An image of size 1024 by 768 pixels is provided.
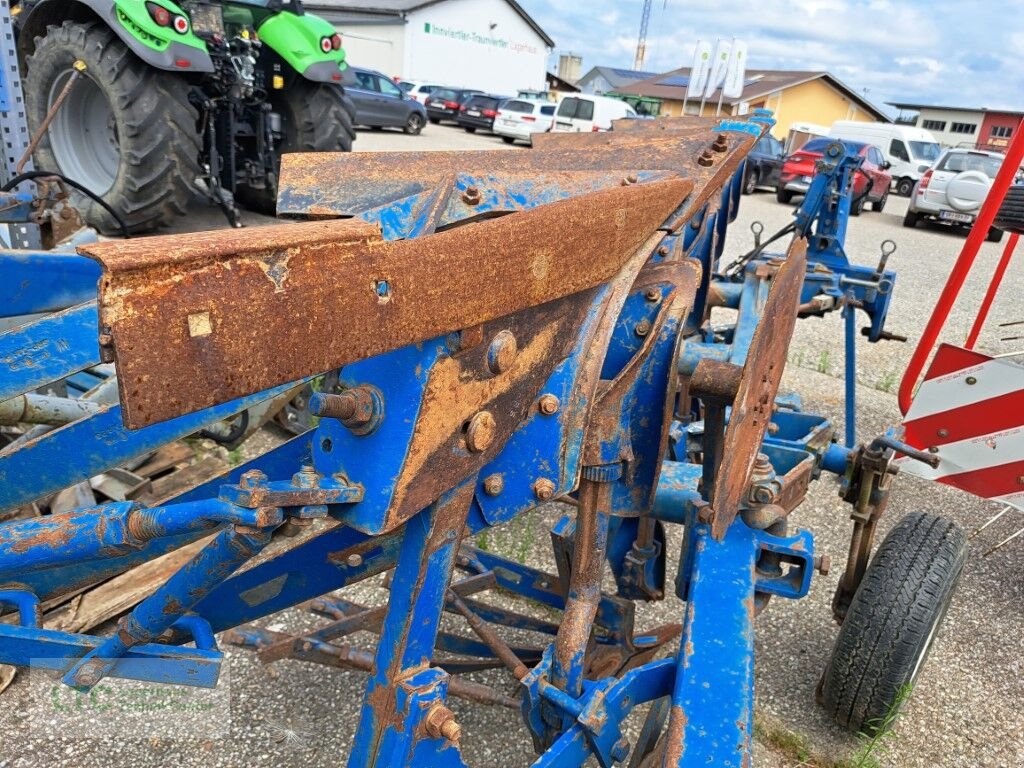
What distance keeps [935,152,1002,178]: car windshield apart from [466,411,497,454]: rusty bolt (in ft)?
48.5

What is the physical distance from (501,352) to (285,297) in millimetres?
405

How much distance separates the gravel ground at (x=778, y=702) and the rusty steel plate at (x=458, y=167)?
1.50 metres

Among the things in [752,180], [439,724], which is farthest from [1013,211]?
[752,180]

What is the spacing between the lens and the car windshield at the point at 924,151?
1775 cm

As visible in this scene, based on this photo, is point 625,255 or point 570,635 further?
point 570,635

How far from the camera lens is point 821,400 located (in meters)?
5.18

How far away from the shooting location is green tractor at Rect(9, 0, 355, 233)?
198 inches

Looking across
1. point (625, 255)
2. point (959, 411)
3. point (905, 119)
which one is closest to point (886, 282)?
point (959, 411)

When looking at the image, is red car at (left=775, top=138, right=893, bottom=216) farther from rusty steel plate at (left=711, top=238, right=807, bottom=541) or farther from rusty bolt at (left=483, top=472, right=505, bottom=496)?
rusty bolt at (left=483, top=472, right=505, bottom=496)

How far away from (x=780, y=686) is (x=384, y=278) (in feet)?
7.21

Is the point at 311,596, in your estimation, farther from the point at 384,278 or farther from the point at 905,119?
the point at 905,119

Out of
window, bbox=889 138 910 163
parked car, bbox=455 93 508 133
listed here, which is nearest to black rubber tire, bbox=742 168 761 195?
window, bbox=889 138 910 163

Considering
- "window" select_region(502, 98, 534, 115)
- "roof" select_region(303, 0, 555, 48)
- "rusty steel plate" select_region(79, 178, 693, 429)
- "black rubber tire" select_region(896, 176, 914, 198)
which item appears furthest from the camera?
"roof" select_region(303, 0, 555, 48)

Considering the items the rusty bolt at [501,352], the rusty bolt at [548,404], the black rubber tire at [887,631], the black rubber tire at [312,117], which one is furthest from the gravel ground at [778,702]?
the black rubber tire at [312,117]
